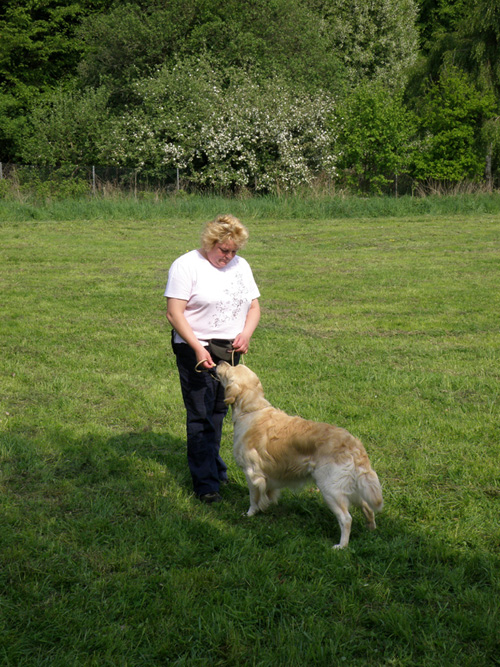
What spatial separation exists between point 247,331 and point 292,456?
920 millimetres

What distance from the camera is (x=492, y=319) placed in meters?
8.68

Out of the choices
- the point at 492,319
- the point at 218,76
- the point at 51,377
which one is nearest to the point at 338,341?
the point at 492,319

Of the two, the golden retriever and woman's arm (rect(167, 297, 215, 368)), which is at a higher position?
woman's arm (rect(167, 297, 215, 368))

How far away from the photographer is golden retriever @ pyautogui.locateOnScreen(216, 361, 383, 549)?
3619 millimetres

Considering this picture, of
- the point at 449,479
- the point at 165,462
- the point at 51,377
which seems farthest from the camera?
the point at 51,377

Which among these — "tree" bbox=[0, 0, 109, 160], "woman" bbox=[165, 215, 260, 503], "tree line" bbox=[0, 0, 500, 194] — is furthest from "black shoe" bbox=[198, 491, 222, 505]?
"tree" bbox=[0, 0, 109, 160]

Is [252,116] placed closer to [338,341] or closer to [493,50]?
[493,50]

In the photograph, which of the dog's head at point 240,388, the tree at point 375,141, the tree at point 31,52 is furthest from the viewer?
the tree at point 31,52

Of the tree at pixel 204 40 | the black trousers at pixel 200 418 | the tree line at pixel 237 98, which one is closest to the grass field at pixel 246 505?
the black trousers at pixel 200 418

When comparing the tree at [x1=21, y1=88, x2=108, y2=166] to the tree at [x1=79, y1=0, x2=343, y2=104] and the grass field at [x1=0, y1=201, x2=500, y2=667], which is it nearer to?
the tree at [x1=79, y1=0, x2=343, y2=104]

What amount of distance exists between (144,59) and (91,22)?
4.30 m

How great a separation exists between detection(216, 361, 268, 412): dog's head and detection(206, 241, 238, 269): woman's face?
64 centimetres

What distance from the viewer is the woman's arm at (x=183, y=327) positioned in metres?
4.03

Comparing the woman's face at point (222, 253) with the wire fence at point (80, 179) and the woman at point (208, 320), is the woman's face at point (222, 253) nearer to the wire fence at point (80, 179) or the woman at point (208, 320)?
the woman at point (208, 320)
